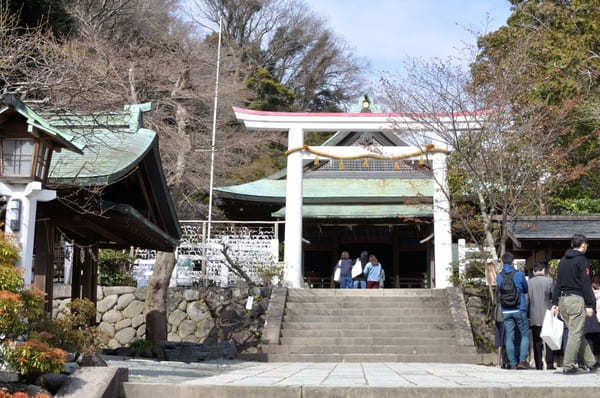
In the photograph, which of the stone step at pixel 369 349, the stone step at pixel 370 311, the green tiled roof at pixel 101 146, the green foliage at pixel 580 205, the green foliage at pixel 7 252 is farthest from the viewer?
the green foliage at pixel 580 205

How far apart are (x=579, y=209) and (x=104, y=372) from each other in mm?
20648

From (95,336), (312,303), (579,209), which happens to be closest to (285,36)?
(579,209)

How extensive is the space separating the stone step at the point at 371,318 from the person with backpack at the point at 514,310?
658 centimetres

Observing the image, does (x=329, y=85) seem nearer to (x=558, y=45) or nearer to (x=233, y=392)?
(x=558, y=45)

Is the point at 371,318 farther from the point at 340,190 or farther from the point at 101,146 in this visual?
the point at 340,190

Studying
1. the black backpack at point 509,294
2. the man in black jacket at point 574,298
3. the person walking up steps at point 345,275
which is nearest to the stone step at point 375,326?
the person walking up steps at point 345,275

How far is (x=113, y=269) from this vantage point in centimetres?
1933

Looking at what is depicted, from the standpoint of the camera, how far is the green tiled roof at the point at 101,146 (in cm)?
877

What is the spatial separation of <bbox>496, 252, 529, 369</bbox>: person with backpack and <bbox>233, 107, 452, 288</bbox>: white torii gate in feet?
30.2

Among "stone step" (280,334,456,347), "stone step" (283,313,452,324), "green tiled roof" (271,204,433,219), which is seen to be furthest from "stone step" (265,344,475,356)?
"green tiled roof" (271,204,433,219)

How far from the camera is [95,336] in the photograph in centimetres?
725

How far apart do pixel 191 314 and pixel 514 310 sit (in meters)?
10.9

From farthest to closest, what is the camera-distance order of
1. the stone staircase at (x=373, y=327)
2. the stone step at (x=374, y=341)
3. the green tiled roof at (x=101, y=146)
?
1. the stone step at (x=374, y=341)
2. the stone staircase at (x=373, y=327)
3. the green tiled roof at (x=101, y=146)

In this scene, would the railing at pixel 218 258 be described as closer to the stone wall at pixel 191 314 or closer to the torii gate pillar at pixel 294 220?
the torii gate pillar at pixel 294 220
